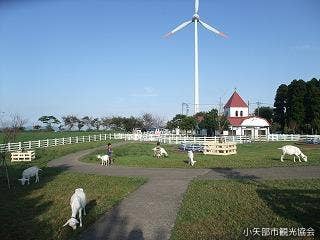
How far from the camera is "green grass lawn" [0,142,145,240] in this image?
31.3 ft

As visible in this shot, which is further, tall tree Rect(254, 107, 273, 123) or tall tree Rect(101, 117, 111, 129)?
tall tree Rect(101, 117, 111, 129)

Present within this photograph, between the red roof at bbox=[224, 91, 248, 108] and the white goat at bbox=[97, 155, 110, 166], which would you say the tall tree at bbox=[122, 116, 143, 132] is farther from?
the white goat at bbox=[97, 155, 110, 166]

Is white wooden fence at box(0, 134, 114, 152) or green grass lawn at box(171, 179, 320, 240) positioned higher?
white wooden fence at box(0, 134, 114, 152)

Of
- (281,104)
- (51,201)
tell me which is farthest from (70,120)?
(51,201)

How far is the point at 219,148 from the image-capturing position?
2825 centimetres

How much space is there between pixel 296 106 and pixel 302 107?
0.83 metres

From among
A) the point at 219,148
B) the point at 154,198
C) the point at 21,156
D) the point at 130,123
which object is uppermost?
the point at 130,123

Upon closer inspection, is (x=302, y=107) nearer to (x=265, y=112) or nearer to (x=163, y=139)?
(x=163, y=139)

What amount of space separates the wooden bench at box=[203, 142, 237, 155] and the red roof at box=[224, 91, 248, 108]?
145ft

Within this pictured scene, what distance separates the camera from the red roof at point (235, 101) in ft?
237

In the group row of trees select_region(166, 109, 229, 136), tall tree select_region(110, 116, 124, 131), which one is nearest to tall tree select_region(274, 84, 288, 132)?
row of trees select_region(166, 109, 229, 136)

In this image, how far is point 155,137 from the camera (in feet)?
167

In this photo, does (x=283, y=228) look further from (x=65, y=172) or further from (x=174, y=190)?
(x=65, y=172)

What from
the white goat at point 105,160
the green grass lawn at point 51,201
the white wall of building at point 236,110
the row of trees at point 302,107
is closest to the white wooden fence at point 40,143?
the white goat at point 105,160
